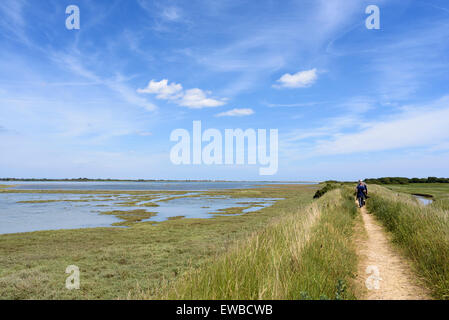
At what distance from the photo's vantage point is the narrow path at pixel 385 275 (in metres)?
5.27

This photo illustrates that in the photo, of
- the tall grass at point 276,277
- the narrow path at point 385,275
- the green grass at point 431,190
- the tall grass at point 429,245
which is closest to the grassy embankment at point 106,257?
the tall grass at point 276,277

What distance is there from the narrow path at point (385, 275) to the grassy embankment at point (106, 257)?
4028 mm

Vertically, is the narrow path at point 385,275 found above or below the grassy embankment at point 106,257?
above

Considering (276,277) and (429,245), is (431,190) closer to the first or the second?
(429,245)

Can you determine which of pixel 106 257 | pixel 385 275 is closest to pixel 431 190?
pixel 385 275

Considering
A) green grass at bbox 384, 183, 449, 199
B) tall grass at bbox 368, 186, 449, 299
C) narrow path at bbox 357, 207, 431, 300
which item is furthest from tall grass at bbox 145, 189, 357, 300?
green grass at bbox 384, 183, 449, 199

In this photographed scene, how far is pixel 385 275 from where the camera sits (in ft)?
20.5

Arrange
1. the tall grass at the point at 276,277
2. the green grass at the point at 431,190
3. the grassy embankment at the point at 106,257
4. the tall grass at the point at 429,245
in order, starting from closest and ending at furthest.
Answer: the tall grass at the point at 276,277
the tall grass at the point at 429,245
the grassy embankment at the point at 106,257
the green grass at the point at 431,190

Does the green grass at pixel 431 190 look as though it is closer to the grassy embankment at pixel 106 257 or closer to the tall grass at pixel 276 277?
the grassy embankment at pixel 106 257

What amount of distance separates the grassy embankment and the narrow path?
4028 mm

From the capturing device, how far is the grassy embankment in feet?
29.0

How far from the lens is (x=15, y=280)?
370 inches
